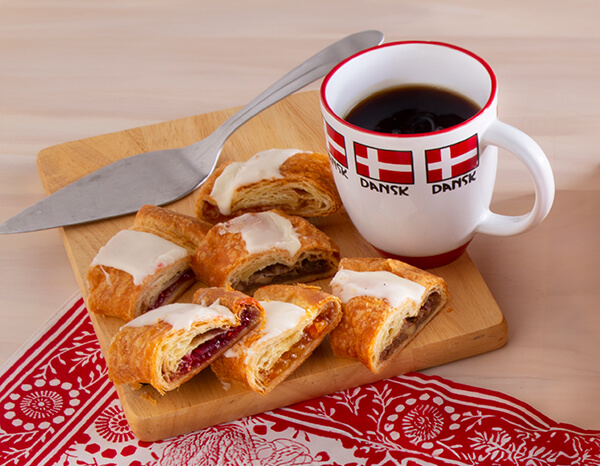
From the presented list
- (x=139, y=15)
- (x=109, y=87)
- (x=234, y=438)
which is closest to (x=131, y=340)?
(x=234, y=438)

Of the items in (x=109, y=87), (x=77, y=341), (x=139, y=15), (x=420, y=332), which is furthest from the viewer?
(x=139, y=15)

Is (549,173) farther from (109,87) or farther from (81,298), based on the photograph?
(109,87)

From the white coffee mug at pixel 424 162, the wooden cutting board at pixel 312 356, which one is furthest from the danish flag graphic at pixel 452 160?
the wooden cutting board at pixel 312 356

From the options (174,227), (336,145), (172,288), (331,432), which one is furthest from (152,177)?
(331,432)

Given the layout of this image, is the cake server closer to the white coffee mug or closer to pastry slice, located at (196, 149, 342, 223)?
pastry slice, located at (196, 149, 342, 223)

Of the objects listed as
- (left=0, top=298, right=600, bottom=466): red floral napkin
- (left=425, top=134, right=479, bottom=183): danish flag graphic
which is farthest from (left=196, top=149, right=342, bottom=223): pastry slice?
(left=0, top=298, right=600, bottom=466): red floral napkin

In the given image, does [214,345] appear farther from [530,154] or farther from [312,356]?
[530,154]
